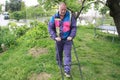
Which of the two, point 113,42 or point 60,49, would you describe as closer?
point 60,49

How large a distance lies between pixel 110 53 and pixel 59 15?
4.68 meters

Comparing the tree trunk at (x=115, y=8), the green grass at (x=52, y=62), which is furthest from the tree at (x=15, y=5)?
the tree trunk at (x=115, y=8)

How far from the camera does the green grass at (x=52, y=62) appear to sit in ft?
23.7

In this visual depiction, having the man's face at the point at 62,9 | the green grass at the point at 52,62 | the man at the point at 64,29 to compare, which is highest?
the man's face at the point at 62,9

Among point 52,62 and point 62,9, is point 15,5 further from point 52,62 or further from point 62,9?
point 62,9

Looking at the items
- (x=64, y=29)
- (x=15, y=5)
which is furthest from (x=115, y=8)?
(x=15, y=5)

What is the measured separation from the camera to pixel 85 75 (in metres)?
7.05

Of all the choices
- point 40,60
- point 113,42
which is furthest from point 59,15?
point 113,42

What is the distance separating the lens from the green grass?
7219 millimetres

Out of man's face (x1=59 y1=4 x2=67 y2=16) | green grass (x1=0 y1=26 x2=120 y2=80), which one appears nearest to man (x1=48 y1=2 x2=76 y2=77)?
man's face (x1=59 y1=4 x2=67 y2=16)

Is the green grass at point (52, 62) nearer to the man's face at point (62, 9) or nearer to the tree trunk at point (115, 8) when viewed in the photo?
the tree trunk at point (115, 8)

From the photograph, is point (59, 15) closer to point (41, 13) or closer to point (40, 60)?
point (40, 60)

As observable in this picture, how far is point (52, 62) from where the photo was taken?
26.0 ft

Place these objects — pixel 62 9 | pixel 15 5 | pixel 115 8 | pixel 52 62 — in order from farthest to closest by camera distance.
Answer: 1. pixel 15 5
2. pixel 52 62
3. pixel 115 8
4. pixel 62 9
